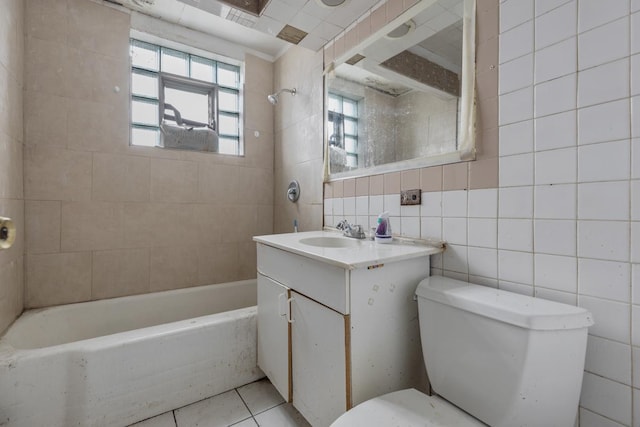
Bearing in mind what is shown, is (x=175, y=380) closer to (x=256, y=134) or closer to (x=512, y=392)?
(x=512, y=392)

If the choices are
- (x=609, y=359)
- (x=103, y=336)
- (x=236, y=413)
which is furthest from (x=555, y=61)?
(x=103, y=336)

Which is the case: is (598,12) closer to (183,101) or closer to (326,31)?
(326,31)

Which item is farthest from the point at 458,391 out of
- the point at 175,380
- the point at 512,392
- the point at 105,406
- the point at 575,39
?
the point at 105,406

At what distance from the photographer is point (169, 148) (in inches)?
82.0

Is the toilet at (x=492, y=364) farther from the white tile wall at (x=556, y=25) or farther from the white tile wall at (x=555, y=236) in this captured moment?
the white tile wall at (x=556, y=25)

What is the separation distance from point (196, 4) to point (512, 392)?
2224 mm

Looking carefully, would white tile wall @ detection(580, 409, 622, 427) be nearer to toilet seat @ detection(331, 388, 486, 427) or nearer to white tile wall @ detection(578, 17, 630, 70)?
toilet seat @ detection(331, 388, 486, 427)

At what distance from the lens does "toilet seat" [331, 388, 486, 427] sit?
79 centimetres

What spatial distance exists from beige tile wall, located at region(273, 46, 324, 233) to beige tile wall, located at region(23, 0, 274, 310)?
44 centimetres

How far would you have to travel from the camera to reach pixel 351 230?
154 cm

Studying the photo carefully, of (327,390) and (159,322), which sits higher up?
(327,390)

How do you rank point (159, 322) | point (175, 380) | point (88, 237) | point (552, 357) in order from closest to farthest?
point (552, 357)
point (175, 380)
point (88, 237)
point (159, 322)

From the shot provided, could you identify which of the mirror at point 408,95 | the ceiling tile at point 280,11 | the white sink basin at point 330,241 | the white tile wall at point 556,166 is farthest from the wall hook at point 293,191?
the white tile wall at point 556,166

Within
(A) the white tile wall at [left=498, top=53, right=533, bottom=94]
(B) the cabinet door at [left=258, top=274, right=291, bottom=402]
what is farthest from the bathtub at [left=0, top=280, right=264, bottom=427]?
(A) the white tile wall at [left=498, top=53, right=533, bottom=94]
